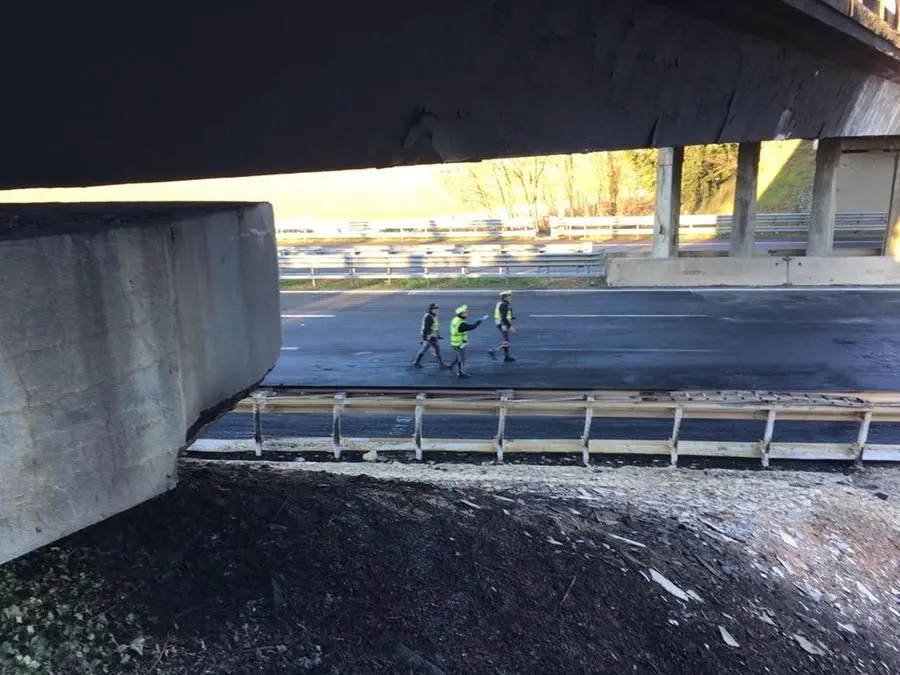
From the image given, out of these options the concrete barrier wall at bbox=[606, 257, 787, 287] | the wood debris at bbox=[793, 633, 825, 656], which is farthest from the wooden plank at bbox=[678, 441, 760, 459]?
the concrete barrier wall at bbox=[606, 257, 787, 287]

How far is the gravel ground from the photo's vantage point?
5.16 m

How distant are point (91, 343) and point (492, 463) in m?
7.09

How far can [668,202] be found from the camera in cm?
2500

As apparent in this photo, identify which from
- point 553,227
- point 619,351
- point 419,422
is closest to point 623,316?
point 619,351

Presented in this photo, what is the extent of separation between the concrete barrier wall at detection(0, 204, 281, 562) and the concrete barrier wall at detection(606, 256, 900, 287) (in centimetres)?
2237

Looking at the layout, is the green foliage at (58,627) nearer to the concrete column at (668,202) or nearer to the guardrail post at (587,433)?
the guardrail post at (587,433)

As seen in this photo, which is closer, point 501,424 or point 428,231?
point 501,424

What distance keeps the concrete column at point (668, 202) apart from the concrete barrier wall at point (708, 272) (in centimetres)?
72

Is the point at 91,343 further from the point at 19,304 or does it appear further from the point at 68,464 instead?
the point at 68,464

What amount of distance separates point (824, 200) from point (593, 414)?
19.7m

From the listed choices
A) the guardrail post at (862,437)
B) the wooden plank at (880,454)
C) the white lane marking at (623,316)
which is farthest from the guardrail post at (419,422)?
the white lane marking at (623,316)

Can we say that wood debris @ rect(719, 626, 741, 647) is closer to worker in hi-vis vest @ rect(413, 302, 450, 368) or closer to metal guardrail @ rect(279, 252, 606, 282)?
worker in hi-vis vest @ rect(413, 302, 450, 368)

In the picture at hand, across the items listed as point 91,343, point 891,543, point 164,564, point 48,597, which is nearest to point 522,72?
point 91,343

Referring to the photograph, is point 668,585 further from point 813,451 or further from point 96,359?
point 96,359
